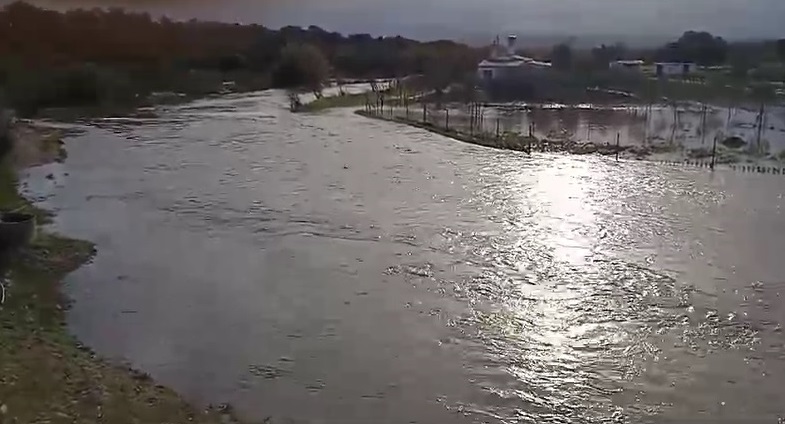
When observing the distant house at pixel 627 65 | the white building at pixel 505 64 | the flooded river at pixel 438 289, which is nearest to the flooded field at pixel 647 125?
the flooded river at pixel 438 289

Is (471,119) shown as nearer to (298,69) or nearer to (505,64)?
(505,64)

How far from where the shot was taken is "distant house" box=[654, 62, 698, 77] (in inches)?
912

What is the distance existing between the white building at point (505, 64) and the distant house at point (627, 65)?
206 cm

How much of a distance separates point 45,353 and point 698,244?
→ 5170mm

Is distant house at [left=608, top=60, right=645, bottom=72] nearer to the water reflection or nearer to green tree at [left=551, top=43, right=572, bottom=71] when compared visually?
green tree at [left=551, top=43, right=572, bottom=71]

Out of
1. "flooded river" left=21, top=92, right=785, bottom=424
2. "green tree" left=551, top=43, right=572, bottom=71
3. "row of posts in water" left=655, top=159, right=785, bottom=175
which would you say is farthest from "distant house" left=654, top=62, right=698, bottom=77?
"flooded river" left=21, top=92, right=785, bottom=424

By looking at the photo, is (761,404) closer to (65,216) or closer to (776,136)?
(65,216)

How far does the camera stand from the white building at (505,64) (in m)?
23.6

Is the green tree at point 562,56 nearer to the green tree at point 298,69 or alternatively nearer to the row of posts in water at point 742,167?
the green tree at point 298,69

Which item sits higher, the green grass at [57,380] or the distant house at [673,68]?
the distant house at [673,68]

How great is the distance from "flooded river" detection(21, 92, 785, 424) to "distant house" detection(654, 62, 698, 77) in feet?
45.4

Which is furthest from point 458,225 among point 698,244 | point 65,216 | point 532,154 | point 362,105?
point 362,105

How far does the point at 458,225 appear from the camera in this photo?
293 inches

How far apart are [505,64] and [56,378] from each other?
2325 centimetres
